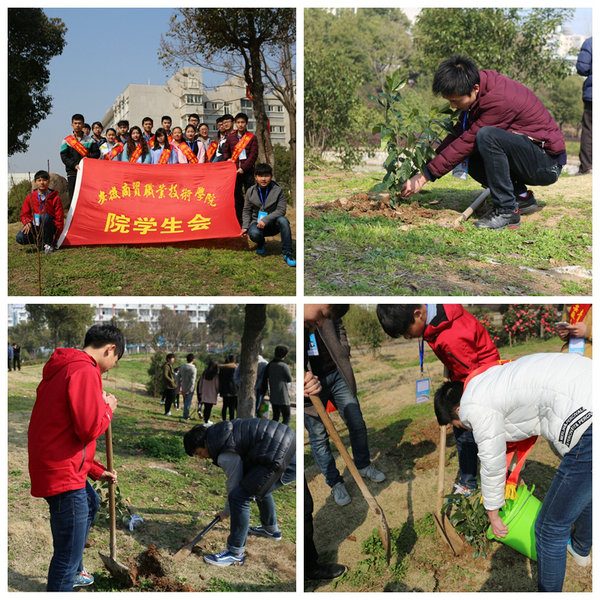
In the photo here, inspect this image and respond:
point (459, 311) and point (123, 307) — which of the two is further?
point (123, 307)

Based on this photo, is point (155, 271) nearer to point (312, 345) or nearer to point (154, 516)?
point (312, 345)

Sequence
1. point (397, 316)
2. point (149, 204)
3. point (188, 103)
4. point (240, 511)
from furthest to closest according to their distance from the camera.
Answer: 1. point (188, 103)
2. point (149, 204)
3. point (240, 511)
4. point (397, 316)

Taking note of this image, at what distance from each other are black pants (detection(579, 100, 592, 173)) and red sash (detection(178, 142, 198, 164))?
378 centimetres

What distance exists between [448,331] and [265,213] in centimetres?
228

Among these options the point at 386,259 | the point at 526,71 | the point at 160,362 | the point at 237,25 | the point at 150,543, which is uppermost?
the point at 237,25

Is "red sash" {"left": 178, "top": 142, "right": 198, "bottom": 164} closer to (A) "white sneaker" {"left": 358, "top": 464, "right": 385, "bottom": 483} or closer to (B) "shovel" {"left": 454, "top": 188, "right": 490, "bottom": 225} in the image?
(B) "shovel" {"left": 454, "top": 188, "right": 490, "bottom": 225}

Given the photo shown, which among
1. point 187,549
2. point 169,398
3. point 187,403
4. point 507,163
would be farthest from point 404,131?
point 169,398

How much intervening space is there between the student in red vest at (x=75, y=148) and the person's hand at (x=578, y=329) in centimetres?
468

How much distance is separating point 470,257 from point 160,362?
3.79 meters

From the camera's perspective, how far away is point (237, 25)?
5648 mm

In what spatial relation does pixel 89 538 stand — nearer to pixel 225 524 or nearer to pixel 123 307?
pixel 225 524

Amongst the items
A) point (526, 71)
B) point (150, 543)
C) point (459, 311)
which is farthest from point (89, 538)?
point (526, 71)

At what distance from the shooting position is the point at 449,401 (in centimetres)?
321

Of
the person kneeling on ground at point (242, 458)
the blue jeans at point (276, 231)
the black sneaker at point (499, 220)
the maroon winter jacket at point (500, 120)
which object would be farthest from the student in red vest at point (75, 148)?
the black sneaker at point (499, 220)
